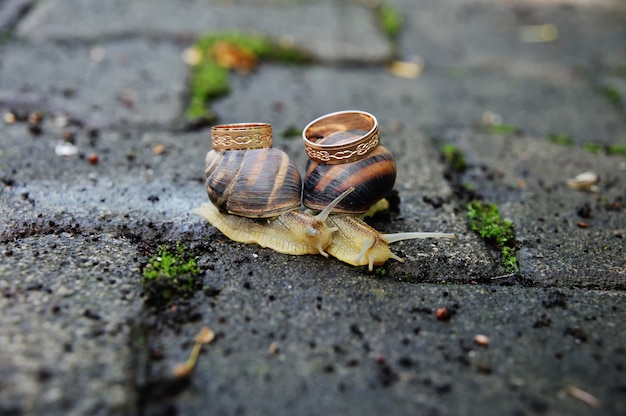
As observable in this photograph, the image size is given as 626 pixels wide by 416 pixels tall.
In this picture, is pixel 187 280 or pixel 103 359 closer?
pixel 103 359

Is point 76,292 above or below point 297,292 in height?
above

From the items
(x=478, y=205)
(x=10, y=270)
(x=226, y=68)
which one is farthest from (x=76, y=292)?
(x=226, y=68)

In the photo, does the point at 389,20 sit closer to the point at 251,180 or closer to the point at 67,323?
the point at 251,180

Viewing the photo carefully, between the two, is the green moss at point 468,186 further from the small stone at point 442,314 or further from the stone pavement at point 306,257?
the small stone at point 442,314

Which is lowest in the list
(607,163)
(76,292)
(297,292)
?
(607,163)

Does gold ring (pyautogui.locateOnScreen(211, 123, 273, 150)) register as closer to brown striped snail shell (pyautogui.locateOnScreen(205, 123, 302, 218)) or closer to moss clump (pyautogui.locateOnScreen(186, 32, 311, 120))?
brown striped snail shell (pyautogui.locateOnScreen(205, 123, 302, 218))

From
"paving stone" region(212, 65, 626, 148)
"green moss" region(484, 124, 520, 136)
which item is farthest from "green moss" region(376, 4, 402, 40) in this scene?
"green moss" region(484, 124, 520, 136)

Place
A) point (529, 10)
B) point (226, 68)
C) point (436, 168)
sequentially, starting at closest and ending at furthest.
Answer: point (436, 168) → point (226, 68) → point (529, 10)

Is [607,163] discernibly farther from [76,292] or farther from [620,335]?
[76,292]

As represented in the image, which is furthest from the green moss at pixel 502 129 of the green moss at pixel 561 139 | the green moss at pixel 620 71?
the green moss at pixel 620 71
